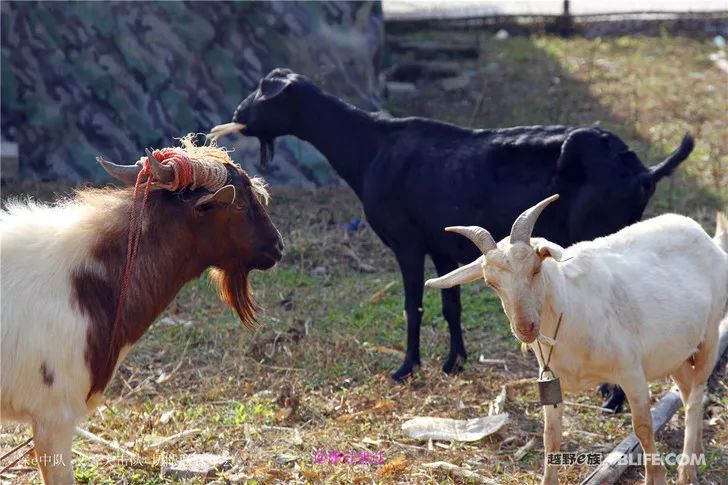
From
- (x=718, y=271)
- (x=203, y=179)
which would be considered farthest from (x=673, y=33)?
(x=203, y=179)

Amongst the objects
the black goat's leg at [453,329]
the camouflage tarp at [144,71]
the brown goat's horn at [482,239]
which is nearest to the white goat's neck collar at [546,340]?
the brown goat's horn at [482,239]

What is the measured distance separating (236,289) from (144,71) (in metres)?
6.88

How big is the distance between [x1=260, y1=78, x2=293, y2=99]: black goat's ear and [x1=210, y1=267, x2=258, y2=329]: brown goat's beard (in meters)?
2.53

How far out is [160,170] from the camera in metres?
4.35

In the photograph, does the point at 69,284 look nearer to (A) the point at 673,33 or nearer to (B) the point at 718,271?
(B) the point at 718,271

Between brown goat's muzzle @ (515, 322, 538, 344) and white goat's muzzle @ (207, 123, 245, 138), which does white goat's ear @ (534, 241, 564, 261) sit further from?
white goat's muzzle @ (207, 123, 245, 138)

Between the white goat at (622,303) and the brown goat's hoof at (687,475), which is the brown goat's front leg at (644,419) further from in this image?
the brown goat's hoof at (687,475)

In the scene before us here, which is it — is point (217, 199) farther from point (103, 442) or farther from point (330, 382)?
point (330, 382)

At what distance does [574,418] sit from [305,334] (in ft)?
7.24

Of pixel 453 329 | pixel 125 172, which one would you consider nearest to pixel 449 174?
pixel 453 329

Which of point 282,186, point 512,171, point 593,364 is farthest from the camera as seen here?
point 282,186

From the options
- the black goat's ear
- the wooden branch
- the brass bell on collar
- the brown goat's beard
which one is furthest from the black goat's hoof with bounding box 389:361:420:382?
the brass bell on collar

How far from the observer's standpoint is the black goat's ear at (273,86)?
7207mm

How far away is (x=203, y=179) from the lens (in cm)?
450
